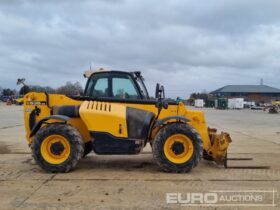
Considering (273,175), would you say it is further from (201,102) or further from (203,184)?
(201,102)

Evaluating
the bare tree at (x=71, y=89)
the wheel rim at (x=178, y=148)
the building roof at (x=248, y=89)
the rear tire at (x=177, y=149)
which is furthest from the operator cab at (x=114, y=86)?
the building roof at (x=248, y=89)

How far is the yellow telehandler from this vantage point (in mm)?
8172

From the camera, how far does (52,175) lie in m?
7.95

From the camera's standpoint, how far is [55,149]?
26.8ft

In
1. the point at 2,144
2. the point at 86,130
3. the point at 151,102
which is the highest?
the point at 151,102

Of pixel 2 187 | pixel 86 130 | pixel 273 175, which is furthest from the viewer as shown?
pixel 86 130

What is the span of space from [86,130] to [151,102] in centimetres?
164

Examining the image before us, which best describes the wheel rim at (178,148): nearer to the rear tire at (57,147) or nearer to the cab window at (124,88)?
the cab window at (124,88)

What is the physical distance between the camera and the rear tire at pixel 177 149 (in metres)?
8.17

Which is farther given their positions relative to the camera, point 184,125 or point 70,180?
point 184,125

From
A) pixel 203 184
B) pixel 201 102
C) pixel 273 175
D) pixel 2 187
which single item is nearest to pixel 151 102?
pixel 203 184

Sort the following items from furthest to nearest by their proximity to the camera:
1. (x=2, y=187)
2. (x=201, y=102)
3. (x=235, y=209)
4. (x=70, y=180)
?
(x=201, y=102) → (x=70, y=180) → (x=2, y=187) → (x=235, y=209)

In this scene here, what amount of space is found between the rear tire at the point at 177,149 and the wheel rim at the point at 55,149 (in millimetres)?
1928

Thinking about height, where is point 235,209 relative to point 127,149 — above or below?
below
